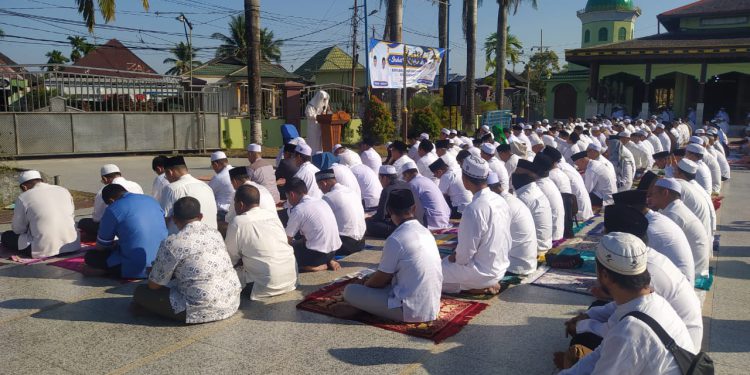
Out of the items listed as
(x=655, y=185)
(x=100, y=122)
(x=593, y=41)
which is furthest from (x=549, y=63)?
(x=655, y=185)

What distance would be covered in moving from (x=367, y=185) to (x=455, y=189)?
138 cm

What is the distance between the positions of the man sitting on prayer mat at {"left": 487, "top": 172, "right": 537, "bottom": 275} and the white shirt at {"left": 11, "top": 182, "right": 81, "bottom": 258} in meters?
4.52

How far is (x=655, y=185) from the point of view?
5.55 meters

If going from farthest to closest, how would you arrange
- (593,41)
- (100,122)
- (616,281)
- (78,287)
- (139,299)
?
1. (593,41)
2. (100,122)
3. (78,287)
4. (139,299)
5. (616,281)

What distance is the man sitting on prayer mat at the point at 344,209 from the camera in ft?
21.4

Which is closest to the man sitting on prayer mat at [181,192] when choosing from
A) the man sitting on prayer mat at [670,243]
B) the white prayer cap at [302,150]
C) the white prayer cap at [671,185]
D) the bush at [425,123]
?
the white prayer cap at [302,150]

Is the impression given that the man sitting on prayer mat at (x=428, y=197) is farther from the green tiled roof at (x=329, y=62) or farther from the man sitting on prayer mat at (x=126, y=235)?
the green tiled roof at (x=329, y=62)

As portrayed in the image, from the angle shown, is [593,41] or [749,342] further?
[593,41]

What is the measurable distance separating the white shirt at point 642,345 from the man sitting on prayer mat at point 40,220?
5.71m

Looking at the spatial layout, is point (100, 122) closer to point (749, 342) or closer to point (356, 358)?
point (356, 358)

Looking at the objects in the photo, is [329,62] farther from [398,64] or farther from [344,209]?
[344,209]

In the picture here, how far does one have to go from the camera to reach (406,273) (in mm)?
4391

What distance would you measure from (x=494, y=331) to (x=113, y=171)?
4555 mm

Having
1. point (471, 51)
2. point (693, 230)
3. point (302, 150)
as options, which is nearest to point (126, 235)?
point (302, 150)
